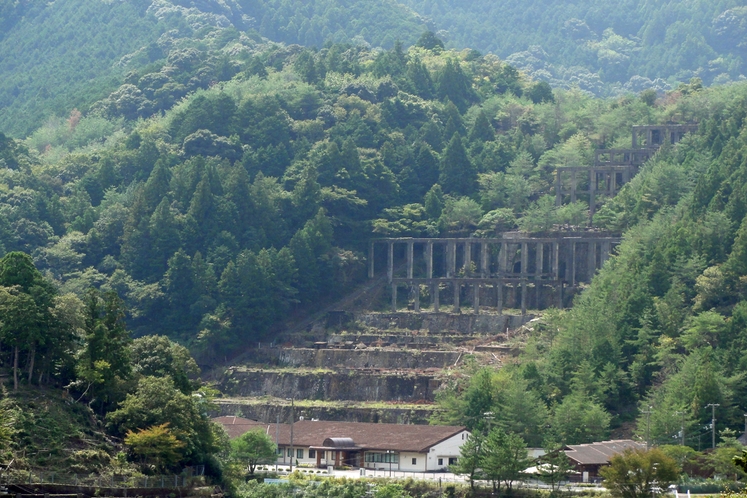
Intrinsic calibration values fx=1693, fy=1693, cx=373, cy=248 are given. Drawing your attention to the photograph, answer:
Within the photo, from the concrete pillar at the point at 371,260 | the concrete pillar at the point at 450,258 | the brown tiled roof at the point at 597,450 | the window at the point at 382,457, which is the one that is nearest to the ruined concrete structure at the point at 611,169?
the concrete pillar at the point at 450,258

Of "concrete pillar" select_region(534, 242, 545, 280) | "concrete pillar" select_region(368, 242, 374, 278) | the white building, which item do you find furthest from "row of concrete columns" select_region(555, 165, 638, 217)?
the white building

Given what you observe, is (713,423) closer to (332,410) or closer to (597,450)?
(597,450)

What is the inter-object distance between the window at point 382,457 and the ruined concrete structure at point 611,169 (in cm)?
3830

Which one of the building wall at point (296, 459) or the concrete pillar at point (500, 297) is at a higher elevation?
the concrete pillar at point (500, 297)

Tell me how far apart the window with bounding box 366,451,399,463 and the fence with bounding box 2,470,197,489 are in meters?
14.3

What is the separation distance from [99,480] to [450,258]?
52.3 m

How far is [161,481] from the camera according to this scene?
243 ft

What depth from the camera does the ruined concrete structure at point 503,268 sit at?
375 ft

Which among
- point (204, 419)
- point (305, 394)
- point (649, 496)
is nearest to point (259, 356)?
point (305, 394)

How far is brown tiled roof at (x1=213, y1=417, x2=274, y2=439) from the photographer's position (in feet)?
301

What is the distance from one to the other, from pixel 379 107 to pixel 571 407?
5437cm

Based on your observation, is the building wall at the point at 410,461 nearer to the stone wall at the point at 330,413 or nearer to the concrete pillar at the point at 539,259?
the stone wall at the point at 330,413

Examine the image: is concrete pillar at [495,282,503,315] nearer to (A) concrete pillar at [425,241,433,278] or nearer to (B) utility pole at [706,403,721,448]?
(A) concrete pillar at [425,241,433,278]

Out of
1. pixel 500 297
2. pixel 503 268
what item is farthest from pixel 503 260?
pixel 500 297
